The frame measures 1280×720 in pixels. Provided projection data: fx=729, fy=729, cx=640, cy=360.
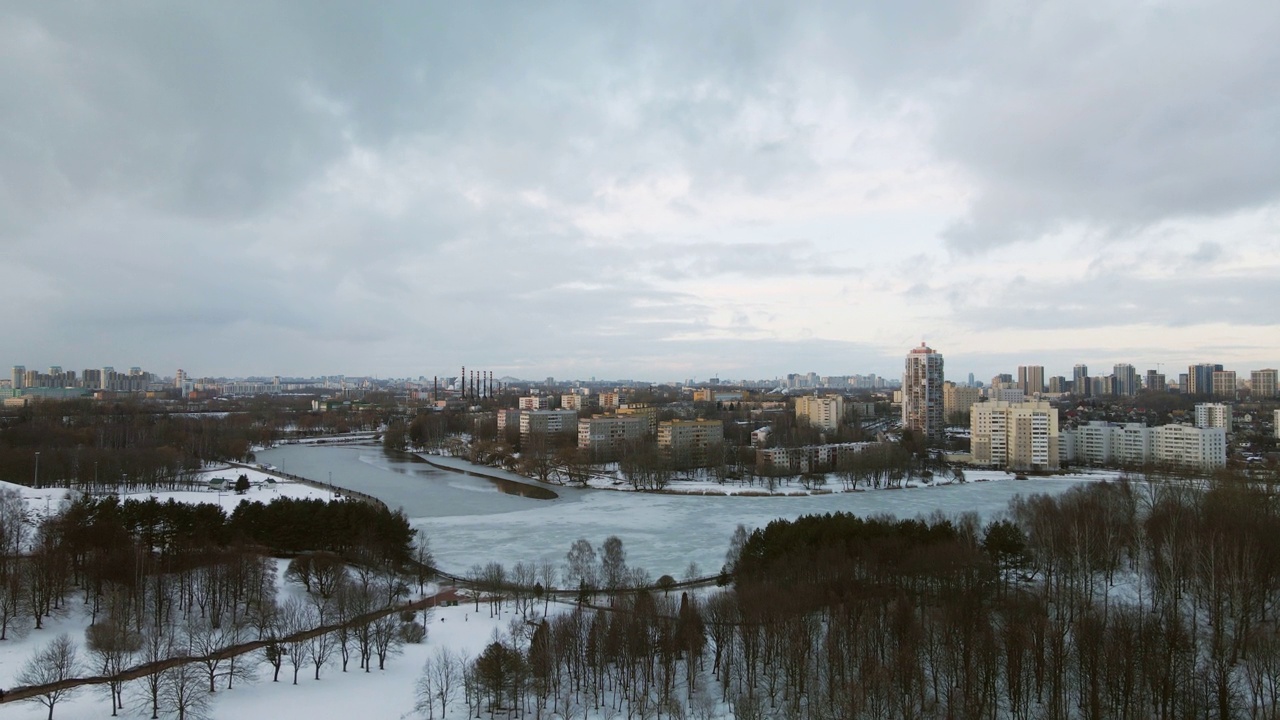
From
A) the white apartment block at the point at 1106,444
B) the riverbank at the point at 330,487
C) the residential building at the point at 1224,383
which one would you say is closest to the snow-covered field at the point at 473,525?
the riverbank at the point at 330,487

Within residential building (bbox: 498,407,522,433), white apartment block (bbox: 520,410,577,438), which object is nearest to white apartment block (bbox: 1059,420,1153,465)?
white apartment block (bbox: 520,410,577,438)

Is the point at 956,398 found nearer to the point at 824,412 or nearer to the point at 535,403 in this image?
the point at 824,412

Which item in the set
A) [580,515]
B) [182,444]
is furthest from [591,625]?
[182,444]

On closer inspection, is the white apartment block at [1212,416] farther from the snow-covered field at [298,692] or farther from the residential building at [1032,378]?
the residential building at [1032,378]

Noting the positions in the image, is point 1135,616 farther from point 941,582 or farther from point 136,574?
point 136,574

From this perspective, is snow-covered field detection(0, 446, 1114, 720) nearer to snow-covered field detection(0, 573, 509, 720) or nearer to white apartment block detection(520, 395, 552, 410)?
snow-covered field detection(0, 573, 509, 720)

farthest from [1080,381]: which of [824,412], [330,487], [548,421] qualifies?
[330,487]
